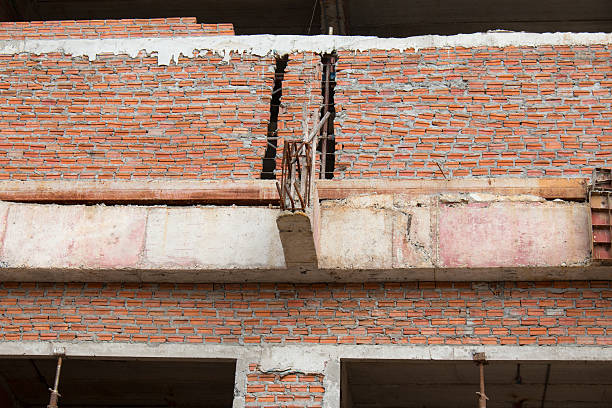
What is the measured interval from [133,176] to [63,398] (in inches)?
122

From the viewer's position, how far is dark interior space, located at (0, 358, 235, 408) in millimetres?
9797

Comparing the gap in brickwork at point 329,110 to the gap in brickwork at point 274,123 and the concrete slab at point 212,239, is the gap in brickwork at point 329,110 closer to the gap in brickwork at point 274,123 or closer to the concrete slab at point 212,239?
the gap in brickwork at point 274,123

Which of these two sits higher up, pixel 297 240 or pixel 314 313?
pixel 297 240

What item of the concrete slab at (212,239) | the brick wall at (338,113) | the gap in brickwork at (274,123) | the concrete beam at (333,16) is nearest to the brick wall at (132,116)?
the brick wall at (338,113)

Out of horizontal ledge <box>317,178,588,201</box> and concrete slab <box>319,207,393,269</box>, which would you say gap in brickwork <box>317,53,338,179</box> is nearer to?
horizontal ledge <box>317,178,588,201</box>

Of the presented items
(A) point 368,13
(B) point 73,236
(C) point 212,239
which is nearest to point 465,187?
(C) point 212,239

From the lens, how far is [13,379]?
10070mm

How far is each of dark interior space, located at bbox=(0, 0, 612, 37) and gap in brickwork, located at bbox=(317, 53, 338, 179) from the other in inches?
144

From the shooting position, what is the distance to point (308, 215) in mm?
7547

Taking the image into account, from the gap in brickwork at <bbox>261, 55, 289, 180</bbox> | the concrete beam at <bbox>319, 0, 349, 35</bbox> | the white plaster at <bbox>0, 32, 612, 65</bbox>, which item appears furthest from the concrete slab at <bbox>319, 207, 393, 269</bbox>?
the concrete beam at <bbox>319, 0, 349, 35</bbox>

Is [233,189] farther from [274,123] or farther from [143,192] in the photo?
[274,123]

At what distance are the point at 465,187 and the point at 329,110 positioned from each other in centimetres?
170

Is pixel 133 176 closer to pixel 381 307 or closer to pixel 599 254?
pixel 381 307

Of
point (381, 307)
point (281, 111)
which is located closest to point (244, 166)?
point (281, 111)
